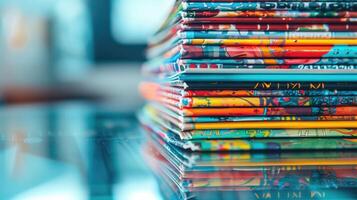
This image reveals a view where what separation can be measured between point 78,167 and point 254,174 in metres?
0.21

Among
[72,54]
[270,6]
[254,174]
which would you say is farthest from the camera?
[72,54]

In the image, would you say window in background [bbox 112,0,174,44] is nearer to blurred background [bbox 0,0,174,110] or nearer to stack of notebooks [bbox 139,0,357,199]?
blurred background [bbox 0,0,174,110]

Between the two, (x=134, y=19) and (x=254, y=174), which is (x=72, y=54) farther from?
(x=254, y=174)

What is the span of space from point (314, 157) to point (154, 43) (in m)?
0.57

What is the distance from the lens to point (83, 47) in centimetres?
250

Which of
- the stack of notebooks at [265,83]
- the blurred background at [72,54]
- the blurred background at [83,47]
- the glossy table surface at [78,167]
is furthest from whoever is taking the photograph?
the blurred background at [83,47]

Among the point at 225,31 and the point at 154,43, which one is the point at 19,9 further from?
the point at 225,31

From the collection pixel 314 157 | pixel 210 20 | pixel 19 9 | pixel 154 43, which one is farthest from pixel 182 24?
pixel 19 9

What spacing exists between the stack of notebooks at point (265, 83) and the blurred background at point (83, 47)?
5.75ft

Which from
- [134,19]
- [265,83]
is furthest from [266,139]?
[134,19]

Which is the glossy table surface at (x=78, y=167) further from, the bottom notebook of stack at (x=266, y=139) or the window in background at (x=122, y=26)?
the window in background at (x=122, y=26)

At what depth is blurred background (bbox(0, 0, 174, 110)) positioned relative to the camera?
7.59 ft

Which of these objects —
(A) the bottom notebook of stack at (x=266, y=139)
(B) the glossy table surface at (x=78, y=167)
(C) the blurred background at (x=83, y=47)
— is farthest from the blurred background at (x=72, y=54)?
(A) the bottom notebook of stack at (x=266, y=139)

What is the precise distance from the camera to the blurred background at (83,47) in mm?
2314
